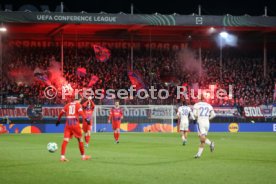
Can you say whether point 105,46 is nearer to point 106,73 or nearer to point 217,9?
point 106,73

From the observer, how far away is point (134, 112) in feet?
143

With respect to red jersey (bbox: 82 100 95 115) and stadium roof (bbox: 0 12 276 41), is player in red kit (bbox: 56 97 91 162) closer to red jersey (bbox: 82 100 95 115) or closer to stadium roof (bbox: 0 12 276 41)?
red jersey (bbox: 82 100 95 115)

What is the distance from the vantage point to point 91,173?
14820 mm

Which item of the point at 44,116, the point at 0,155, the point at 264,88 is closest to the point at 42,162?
the point at 0,155

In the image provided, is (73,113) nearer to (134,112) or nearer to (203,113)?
(203,113)

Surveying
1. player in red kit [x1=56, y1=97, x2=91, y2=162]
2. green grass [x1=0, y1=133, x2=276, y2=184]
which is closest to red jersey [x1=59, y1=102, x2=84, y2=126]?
player in red kit [x1=56, y1=97, x2=91, y2=162]

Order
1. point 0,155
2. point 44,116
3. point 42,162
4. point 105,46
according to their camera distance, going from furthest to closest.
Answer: point 105,46 < point 44,116 < point 0,155 < point 42,162

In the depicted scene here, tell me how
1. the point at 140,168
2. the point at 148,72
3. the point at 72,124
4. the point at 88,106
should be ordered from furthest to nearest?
the point at 148,72
the point at 88,106
the point at 72,124
the point at 140,168

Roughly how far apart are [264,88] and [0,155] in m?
34.6

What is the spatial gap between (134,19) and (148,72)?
724 centimetres

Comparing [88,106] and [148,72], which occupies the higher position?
[148,72]

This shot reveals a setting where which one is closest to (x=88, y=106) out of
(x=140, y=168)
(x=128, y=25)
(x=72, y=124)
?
(x=72, y=124)

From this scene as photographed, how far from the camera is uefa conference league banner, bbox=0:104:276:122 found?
42031 mm

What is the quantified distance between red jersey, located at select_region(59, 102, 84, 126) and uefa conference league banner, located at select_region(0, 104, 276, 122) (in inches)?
947
